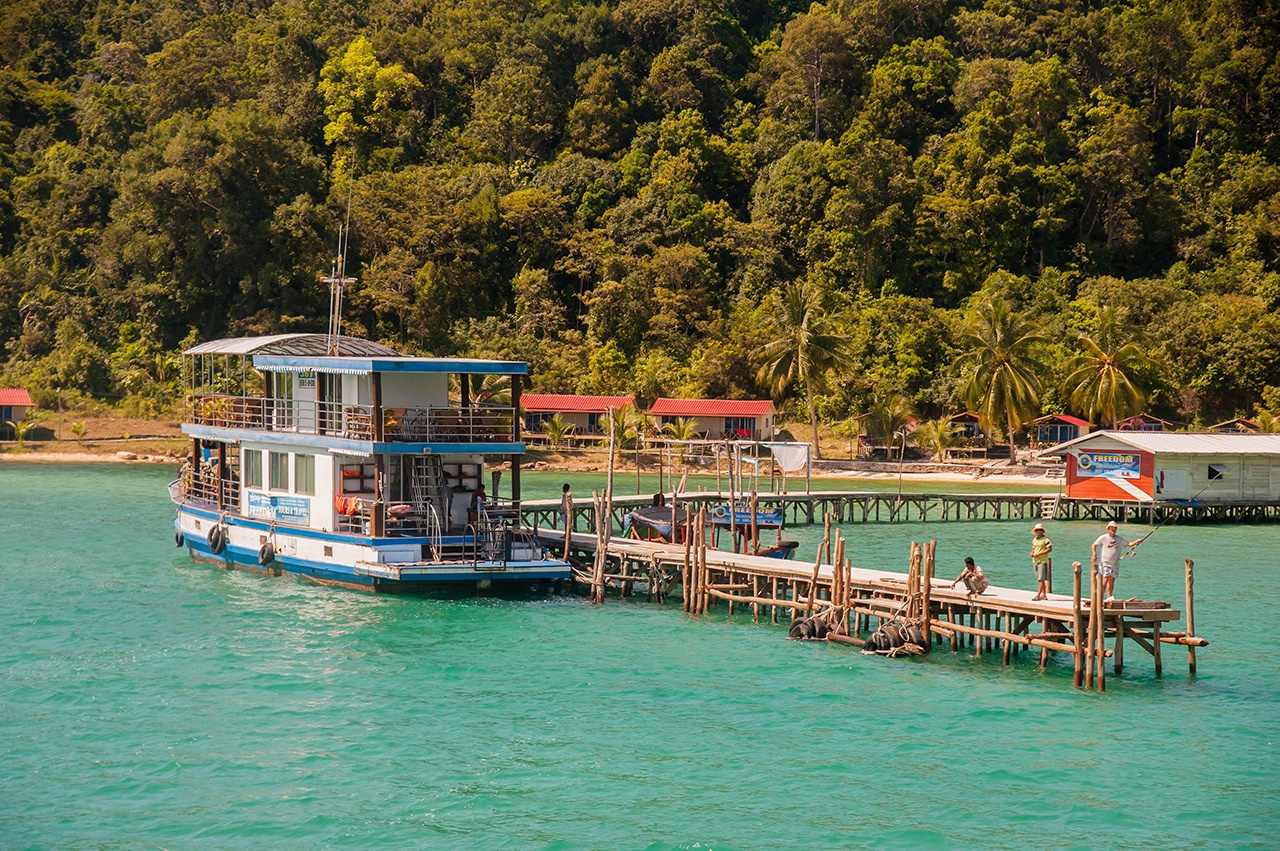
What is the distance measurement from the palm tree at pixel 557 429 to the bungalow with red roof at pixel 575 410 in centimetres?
31

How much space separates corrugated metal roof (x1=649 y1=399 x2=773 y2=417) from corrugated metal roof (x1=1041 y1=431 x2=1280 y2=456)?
74.9 ft

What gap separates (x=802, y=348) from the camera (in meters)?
77.2

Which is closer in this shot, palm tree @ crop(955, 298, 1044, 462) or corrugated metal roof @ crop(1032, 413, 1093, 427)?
palm tree @ crop(955, 298, 1044, 462)

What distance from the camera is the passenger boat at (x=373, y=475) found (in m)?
33.8

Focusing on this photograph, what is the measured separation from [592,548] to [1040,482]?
39.0 meters

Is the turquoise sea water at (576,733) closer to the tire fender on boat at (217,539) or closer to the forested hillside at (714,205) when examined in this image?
the tire fender on boat at (217,539)

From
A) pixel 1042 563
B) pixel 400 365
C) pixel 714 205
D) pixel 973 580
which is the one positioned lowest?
pixel 973 580

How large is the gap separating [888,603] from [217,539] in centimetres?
2086

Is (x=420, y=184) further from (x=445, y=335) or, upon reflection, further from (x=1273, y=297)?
(x=1273, y=297)

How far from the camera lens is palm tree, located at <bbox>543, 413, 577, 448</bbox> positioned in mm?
80312

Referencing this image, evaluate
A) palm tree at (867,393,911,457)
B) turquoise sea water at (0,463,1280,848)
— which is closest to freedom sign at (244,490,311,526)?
turquoise sea water at (0,463,1280,848)

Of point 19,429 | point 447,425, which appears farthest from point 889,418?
point 19,429

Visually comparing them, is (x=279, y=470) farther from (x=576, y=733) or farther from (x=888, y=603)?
(x=888, y=603)

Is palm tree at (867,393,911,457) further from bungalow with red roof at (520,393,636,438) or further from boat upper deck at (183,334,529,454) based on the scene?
boat upper deck at (183,334,529,454)
